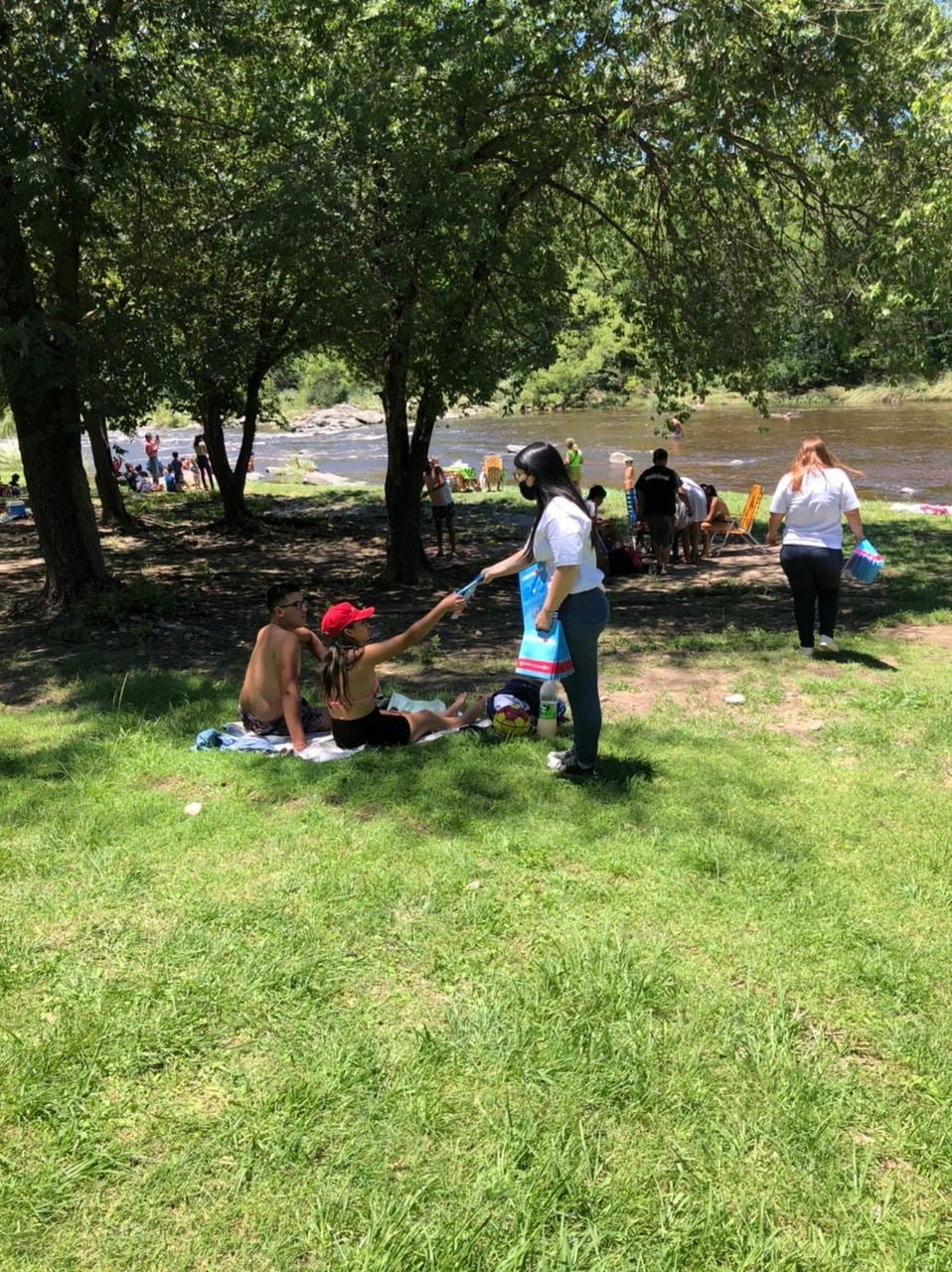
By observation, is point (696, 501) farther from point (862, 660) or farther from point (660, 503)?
point (862, 660)

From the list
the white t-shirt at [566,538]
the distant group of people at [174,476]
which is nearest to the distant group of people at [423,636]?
the white t-shirt at [566,538]

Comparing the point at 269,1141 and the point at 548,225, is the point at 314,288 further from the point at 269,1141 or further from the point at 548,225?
the point at 269,1141

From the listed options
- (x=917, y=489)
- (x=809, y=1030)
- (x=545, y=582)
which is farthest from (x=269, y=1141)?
(x=917, y=489)

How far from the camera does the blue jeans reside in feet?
13.9

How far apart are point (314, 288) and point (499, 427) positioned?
126 feet

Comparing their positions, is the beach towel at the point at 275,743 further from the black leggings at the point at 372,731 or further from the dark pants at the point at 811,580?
the dark pants at the point at 811,580

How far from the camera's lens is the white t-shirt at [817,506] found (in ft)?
20.5

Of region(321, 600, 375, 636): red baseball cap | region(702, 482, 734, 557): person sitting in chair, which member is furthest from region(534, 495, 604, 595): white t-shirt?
region(702, 482, 734, 557): person sitting in chair

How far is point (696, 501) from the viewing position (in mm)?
11781

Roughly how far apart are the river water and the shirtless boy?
1587 centimetres

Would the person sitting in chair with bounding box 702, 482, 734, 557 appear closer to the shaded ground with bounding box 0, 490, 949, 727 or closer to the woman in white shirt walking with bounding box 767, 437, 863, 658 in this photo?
the shaded ground with bounding box 0, 490, 949, 727

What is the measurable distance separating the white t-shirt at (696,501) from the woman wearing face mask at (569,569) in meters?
7.83

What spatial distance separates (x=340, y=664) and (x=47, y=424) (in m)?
5.23

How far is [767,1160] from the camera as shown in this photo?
7.53 feet
